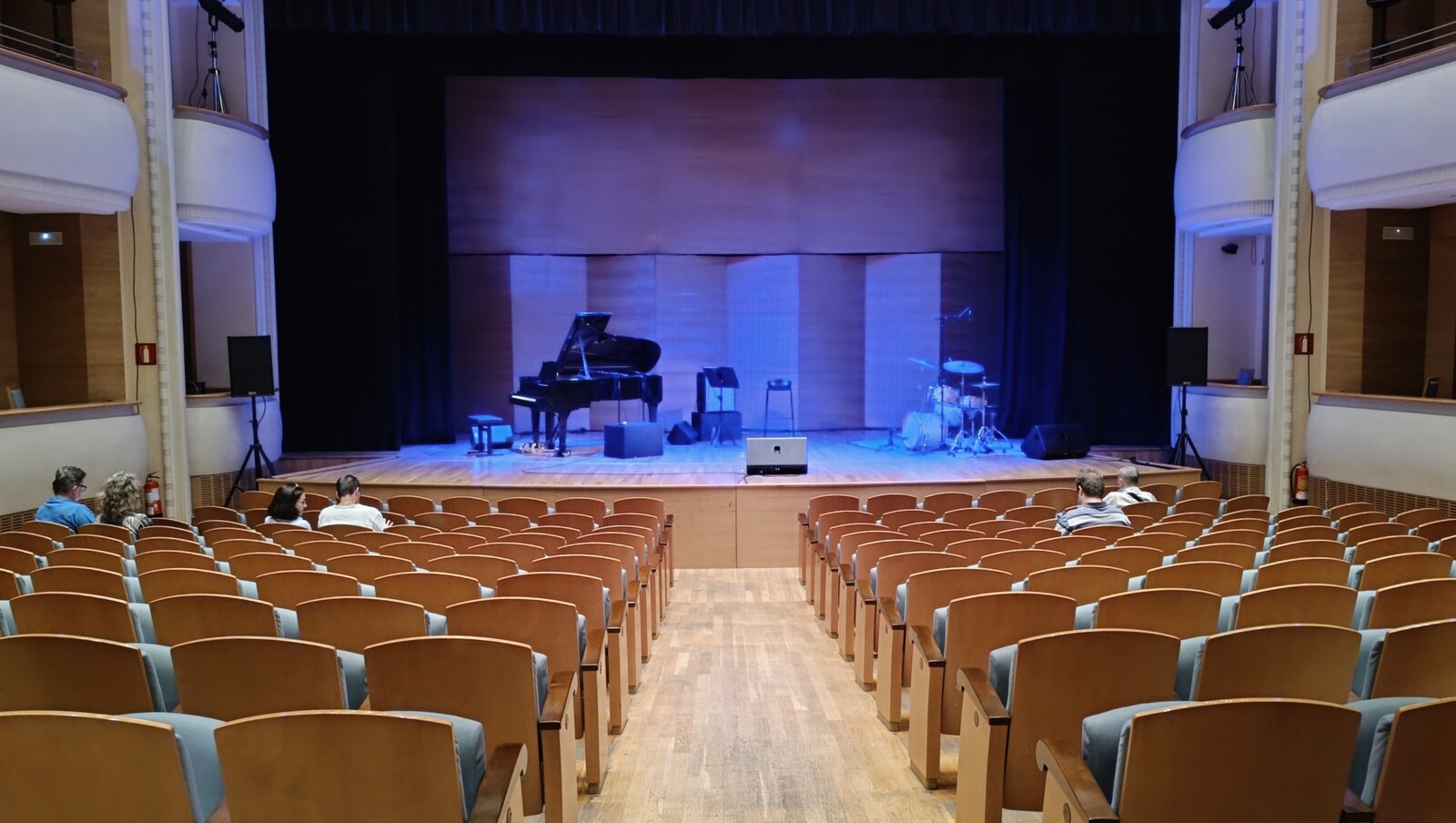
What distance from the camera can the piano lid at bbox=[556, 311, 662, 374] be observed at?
11.3 meters

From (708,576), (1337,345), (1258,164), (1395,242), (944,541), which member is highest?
(1258,164)

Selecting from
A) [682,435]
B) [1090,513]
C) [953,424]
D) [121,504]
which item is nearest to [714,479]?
[682,435]

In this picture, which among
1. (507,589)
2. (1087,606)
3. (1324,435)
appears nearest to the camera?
(1087,606)

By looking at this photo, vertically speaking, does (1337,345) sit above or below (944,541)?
above

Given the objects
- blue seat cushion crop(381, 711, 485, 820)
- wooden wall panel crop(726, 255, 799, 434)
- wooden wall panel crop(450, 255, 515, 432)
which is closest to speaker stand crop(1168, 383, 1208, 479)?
wooden wall panel crop(726, 255, 799, 434)

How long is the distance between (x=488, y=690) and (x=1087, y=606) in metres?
2.07

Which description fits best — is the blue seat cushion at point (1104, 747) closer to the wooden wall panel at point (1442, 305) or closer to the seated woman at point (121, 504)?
the seated woman at point (121, 504)

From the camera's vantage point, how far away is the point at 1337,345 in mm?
9820

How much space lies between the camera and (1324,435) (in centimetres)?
959

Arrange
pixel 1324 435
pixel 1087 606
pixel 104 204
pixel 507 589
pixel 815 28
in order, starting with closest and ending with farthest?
pixel 1087 606 < pixel 507 589 < pixel 104 204 < pixel 1324 435 < pixel 815 28

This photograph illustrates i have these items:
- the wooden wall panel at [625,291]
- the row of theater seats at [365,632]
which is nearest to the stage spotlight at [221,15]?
the wooden wall panel at [625,291]

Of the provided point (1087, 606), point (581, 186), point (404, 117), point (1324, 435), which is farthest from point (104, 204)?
point (1324, 435)

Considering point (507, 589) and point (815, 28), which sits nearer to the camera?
point (507, 589)

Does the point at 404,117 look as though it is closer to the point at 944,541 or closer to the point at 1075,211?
the point at 1075,211
